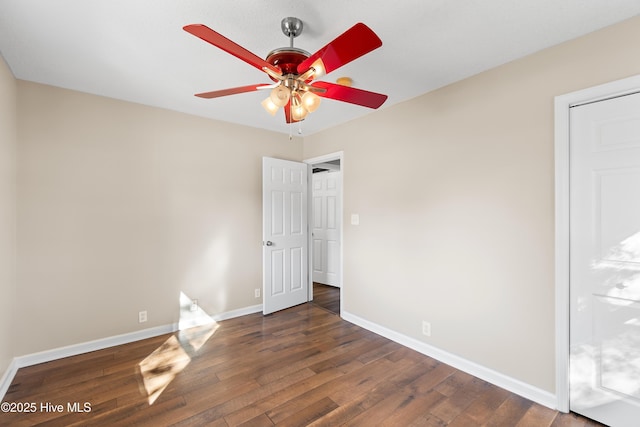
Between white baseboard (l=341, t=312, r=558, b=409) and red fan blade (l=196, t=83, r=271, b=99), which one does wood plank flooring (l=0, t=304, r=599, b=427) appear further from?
red fan blade (l=196, t=83, r=271, b=99)

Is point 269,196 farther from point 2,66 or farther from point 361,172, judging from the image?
point 2,66

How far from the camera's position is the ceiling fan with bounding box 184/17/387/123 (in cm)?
115

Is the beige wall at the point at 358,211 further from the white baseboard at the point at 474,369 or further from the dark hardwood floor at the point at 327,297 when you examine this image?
the dark hardwood floor at the point at 327,297

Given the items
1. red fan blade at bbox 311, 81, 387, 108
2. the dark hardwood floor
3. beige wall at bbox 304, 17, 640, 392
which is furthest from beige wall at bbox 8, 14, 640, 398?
red fan blade at bbox 311, 81, 387, 108

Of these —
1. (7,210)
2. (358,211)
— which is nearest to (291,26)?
(358,211)

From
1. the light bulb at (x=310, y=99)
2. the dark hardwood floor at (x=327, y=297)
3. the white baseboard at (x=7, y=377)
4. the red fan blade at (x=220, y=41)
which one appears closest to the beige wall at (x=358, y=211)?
the white baseboard at (x=7, y=377)

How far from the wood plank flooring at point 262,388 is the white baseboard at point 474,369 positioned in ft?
0.18

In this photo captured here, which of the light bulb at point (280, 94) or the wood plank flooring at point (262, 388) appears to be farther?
the wood plank flooring at point (262, 388)

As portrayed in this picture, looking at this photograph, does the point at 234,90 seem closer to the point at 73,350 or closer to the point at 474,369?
the point at 474,369

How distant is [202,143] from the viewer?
3.46 metres

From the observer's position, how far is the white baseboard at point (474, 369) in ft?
6.67

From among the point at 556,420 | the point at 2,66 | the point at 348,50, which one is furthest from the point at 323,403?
the point at 2,66

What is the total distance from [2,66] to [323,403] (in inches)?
134

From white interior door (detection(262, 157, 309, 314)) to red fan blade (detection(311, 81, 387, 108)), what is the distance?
7.57 ft
